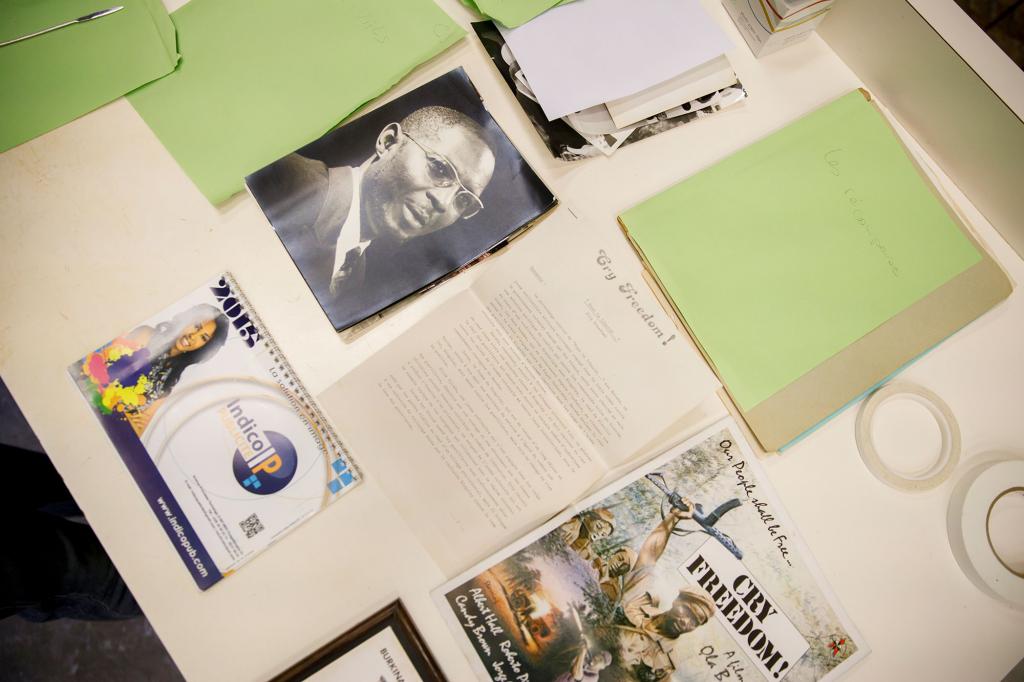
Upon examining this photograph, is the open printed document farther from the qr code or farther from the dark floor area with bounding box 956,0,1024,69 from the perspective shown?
the dark floor area with bounding box 956,0,1024,69

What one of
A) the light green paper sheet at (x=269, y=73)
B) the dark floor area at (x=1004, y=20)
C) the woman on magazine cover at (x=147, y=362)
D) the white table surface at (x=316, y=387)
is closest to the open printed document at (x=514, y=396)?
the white table surface at (x=316, y=387)

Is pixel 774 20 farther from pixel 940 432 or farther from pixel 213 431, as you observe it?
pixel 213 431

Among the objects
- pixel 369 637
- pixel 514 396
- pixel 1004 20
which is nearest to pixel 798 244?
pixel 514 396

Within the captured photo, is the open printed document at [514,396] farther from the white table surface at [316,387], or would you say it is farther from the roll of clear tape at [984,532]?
the roll of clear tape at [984,532]

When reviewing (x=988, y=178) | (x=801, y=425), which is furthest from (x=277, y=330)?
(x=988, y=178)

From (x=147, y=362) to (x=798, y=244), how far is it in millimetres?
714

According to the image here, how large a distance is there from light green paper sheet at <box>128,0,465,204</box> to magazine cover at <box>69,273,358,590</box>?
17 centimetres

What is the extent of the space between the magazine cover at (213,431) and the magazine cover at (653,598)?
7.5 inches

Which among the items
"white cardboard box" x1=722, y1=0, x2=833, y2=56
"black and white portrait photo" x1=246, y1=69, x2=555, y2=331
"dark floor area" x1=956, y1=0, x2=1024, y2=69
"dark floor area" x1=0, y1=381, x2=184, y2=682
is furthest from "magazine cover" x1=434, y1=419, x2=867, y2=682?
"dark floor area" x1=956, y1=0, x2=1024, y2=69

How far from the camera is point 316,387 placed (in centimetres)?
66

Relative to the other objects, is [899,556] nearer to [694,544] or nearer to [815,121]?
[694,544]

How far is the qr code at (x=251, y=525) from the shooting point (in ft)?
2.05

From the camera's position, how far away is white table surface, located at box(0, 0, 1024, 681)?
0.62 meters

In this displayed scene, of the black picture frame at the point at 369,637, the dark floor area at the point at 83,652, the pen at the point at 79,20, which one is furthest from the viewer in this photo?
the dark floor area at the point at 83,652
